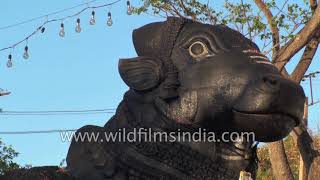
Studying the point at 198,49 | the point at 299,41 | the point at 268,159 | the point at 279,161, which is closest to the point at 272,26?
the point at 299,41

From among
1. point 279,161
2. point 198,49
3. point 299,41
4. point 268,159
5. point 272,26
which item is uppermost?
point 198,49

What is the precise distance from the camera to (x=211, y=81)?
1.77 m

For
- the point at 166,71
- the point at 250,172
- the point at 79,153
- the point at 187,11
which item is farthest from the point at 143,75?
the point at 187,11

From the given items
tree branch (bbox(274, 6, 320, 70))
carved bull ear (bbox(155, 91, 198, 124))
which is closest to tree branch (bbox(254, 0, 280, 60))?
tree branch (bbox(274, 6, 320, 70))

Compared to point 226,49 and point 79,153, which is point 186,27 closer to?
point 226,49

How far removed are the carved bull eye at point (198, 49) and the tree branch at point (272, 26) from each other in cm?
667

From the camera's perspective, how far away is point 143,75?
1878 mm

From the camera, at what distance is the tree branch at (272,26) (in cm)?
861

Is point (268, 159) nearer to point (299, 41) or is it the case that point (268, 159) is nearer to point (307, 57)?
point (307, 57)

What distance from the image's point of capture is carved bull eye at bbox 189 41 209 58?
1.84 meters

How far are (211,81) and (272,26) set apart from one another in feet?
24.1

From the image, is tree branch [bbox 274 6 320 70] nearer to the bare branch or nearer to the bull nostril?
the bare branch

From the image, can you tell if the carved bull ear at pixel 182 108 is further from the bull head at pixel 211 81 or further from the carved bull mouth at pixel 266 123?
the carved bull mouth at pixel 266 123

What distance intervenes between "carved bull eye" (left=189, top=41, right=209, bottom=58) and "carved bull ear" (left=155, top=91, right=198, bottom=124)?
0.43ft
